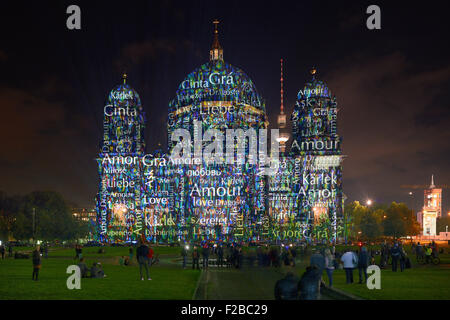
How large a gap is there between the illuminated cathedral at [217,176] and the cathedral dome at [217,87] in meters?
0.28

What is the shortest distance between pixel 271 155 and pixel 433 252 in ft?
307

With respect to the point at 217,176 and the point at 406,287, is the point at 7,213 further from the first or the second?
the point at 406,287

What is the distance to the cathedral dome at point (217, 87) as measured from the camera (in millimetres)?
145125

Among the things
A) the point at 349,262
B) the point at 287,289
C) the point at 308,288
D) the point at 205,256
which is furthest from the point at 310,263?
the point at 205,256

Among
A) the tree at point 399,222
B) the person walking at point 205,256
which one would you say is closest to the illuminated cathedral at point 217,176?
the tree at point 399,222

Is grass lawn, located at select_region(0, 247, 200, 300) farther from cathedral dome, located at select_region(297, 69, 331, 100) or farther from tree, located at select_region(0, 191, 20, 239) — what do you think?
cathedral dome, located at select_region(297, 69, 331, 100)

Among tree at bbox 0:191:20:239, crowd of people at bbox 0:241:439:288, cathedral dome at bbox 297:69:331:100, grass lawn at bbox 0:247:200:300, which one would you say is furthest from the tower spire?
grass lawn at bbox 0:247:200:300

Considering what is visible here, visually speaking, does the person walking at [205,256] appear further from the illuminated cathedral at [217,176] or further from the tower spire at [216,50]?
the tower spire at [216,50]

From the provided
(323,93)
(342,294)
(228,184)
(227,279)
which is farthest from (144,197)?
(342,294)

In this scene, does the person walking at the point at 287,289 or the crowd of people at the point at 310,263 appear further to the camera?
the crowd of people at the point at 310,263

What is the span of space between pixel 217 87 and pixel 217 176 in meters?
25.2

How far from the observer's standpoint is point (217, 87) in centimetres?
14588

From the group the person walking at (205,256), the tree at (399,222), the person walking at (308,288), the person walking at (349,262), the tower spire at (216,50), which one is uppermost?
the tower spire at (216,50)

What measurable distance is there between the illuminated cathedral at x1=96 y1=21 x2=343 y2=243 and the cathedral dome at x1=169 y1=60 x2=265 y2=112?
0.28 metres
